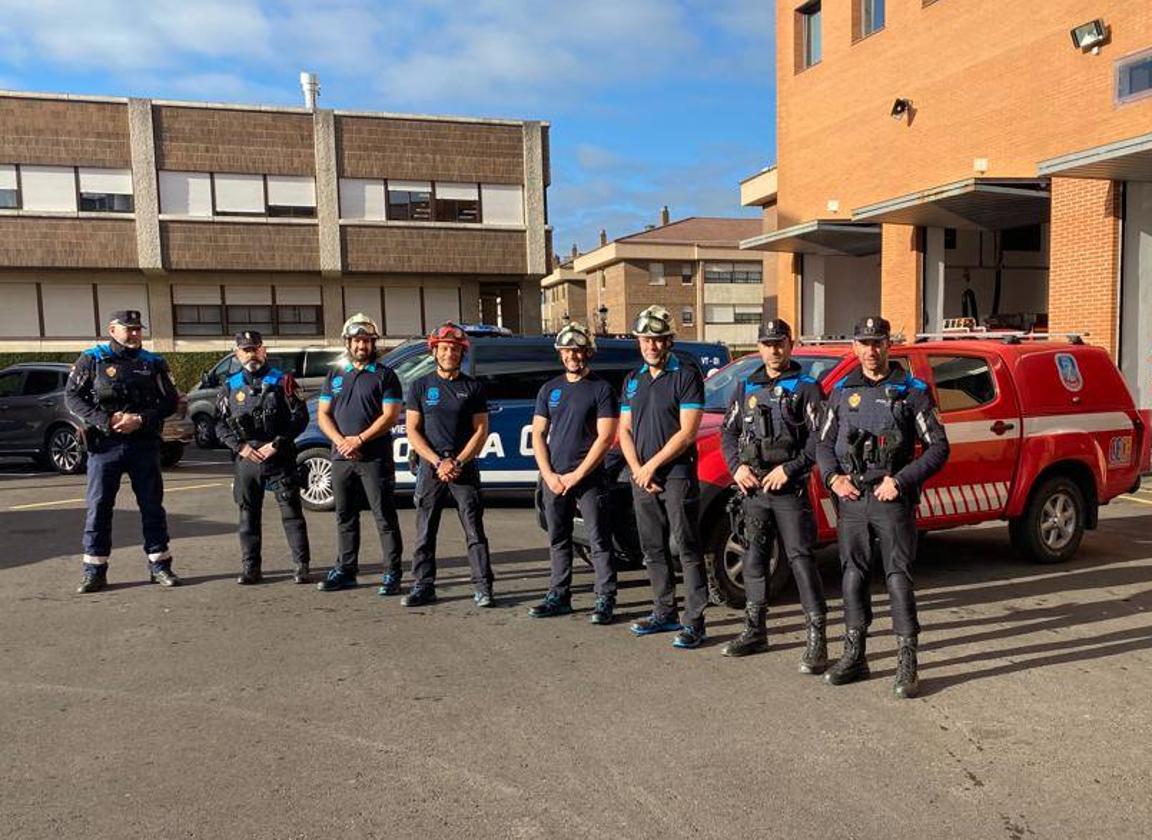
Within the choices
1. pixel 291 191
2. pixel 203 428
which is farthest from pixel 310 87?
pixel 203 428

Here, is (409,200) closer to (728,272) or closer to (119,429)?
(119,429)

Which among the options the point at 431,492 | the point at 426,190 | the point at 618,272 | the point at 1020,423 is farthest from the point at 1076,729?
the point at 618,272

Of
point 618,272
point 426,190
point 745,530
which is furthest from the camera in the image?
point 618,272

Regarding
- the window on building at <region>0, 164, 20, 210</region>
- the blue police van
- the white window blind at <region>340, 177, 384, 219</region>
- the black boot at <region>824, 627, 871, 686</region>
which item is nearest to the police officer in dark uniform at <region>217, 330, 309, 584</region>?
the blue police van

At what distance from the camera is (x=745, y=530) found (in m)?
4.92

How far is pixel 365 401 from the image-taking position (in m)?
6.17

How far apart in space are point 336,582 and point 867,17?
57.7ft

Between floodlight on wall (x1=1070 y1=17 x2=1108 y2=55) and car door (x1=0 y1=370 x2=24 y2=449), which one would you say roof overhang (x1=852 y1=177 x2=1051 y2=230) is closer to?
floodlight on wall (x1=1070 y1=17 x2=1108 y2=55)

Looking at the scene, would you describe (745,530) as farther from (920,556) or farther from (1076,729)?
(920,556)

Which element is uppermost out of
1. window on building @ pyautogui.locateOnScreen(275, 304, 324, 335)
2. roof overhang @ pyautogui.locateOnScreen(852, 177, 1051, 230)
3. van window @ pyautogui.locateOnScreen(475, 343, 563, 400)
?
roof overhang @ pyautogui.locateOnScreen(852, 177, 1051, 230)

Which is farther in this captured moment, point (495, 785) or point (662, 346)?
point (662, 346)

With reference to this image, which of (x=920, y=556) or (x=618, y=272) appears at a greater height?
(x=618, y=272)

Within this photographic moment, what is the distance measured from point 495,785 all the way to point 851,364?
400cm

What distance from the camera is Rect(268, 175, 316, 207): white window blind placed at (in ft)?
87.3
